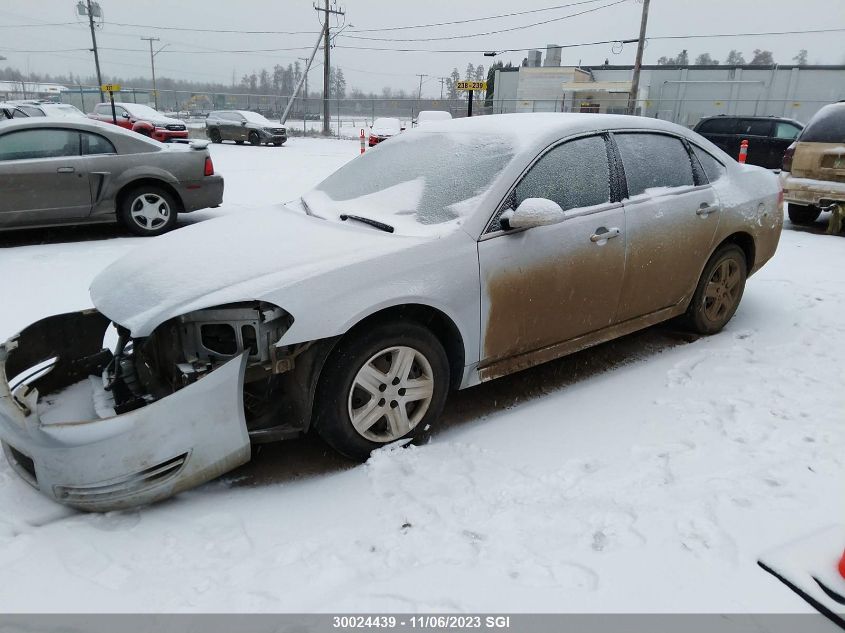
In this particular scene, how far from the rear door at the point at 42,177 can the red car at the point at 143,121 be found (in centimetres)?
1490

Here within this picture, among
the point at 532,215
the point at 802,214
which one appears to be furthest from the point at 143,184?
the point at 802,214

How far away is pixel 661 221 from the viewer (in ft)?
12.5

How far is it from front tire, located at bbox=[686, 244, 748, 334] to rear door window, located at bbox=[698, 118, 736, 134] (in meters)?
13.5

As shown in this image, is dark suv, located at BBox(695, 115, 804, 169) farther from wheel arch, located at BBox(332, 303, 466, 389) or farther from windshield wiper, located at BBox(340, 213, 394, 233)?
→ wheel arch, located at BBox(332, 303, 466, 389)

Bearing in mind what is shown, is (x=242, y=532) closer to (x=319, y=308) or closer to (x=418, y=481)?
(x=418, y=481)

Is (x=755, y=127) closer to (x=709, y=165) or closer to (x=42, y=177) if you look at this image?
(x=709, y=165)

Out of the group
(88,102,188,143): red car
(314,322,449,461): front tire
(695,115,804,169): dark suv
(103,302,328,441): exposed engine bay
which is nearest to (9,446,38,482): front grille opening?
(103,302,328,441): exposed engine bay

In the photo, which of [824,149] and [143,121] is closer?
[824,149]

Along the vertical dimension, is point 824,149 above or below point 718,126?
below

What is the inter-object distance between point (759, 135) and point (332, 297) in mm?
16412

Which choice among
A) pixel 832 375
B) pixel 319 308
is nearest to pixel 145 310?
pixel 319 308

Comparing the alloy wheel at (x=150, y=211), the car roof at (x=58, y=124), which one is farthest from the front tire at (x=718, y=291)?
the car roof at (x=58, y=124)

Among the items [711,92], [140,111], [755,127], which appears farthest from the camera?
[711,92]

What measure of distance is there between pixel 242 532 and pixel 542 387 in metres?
2.05
